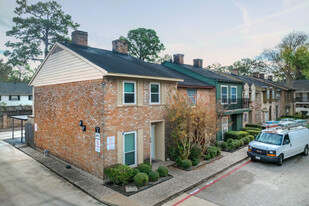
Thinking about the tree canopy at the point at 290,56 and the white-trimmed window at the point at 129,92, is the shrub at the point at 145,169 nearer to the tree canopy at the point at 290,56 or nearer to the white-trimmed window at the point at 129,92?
the white-trimmed window at the point at 129,92

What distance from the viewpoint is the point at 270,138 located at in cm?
Result: 1330

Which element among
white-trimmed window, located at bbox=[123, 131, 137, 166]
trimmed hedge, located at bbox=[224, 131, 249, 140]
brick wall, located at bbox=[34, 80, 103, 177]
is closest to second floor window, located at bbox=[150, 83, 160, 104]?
white-trimmed window, located at bbox=[123, 131, 137, 166]

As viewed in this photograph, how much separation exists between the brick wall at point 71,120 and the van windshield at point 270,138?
11.2 meters

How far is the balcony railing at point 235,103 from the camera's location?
61.0 feet

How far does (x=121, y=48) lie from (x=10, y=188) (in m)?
11.7

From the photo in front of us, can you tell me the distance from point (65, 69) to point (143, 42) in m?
31.2

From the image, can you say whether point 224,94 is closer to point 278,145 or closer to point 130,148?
point 278,145

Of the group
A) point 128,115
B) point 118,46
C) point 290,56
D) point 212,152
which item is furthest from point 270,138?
point 290,56

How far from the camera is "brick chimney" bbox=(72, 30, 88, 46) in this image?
13.4 metres

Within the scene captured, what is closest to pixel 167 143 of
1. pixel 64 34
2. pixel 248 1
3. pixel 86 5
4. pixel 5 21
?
pixel 248 1

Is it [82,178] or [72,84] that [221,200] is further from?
[72,84]

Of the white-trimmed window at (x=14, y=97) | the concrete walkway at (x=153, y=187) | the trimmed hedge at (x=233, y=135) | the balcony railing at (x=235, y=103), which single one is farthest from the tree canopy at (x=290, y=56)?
the white-trimmed window at (x=14, y=97)

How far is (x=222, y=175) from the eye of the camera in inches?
427

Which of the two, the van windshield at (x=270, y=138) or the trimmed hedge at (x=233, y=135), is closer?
the van windshield at (x=270, y=138)
